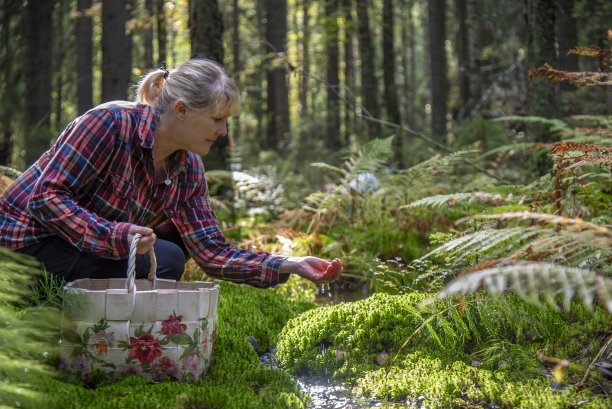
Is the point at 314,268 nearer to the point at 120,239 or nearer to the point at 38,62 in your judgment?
the point at 120,239

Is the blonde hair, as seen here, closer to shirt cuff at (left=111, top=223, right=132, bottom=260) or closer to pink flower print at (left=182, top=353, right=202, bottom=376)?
shirt cuff at (left=111, top=223, right=132, bottom=260)

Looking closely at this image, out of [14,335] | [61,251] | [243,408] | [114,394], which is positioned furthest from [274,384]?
[61,251]

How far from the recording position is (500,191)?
4164mm

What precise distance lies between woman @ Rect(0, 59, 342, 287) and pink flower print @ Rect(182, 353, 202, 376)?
57 cm

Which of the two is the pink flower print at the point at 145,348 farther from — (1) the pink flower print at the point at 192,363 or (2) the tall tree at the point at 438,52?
(2) the tall tree at the point at 438,52

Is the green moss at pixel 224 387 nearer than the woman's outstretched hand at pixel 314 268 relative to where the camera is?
Yes

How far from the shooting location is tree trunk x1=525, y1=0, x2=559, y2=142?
5.28 metres

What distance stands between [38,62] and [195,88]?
22.2 feet

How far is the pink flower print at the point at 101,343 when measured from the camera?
2342 mm

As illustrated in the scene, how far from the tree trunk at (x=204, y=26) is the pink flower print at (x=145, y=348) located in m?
4.57

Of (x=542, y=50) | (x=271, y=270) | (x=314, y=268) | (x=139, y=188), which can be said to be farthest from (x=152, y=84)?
(x=542, y=50)

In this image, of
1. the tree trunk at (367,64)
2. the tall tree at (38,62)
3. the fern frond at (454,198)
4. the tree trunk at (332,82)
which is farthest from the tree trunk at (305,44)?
the fern frond at (454,198)

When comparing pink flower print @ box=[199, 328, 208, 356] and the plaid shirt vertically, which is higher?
the plaid shirt

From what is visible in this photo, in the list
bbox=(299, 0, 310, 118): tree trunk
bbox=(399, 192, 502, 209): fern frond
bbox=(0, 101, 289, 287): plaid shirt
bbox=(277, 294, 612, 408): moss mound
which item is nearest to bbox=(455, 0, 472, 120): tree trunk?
bbox=(299, 0, 310, 118): tree trunk
